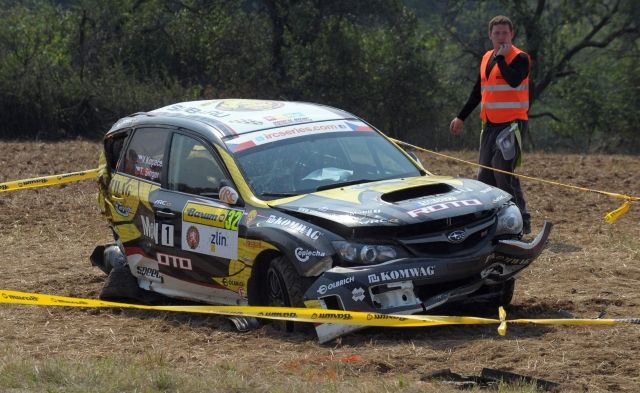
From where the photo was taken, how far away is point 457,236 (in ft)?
25.3

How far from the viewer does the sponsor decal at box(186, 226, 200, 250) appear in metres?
8.60

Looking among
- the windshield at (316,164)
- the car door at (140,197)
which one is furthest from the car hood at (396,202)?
the car door at (140,197)

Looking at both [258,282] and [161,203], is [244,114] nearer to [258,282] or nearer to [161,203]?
[161,203]

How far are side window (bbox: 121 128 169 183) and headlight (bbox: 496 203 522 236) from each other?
9.20ft

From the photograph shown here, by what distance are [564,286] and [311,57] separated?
2069 centimetres

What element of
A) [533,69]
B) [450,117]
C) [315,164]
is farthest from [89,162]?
[533,69]

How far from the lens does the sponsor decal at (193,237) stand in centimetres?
860

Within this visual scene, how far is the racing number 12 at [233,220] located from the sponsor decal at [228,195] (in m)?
0.09

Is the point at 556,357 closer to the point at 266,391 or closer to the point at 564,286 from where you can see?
the point at 266,391

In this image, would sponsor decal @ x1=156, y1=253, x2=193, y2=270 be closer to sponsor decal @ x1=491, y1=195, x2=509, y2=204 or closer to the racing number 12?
the racing number 12

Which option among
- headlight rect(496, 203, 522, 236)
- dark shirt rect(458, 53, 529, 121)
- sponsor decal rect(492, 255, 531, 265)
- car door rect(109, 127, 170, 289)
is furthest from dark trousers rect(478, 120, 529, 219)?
car door rect(109, 127, 170, 289)

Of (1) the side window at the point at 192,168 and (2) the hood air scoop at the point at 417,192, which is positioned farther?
(1) the side window at the point at 192,168

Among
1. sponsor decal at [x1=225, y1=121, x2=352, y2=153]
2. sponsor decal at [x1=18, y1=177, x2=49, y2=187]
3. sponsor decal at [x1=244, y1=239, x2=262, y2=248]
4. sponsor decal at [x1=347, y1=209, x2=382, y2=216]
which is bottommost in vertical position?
sponsor decal at [x1=18, y1=177, x2=49, y2=187]

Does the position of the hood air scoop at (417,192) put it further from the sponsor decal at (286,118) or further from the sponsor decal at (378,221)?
the sponsor decal at (286,118)
